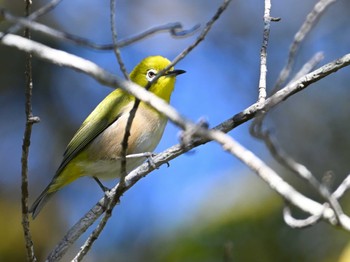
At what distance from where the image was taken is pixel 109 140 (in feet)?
20.8

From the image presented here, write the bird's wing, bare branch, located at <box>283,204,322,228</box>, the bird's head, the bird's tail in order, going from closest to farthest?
bare branch, located at <box>283,204,322,228</box>, the bird's tail, the bird's wing, the bird's head

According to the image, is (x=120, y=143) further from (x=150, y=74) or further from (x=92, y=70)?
(x=92, y=70)

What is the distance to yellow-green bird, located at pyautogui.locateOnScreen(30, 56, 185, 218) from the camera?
610 centimetres

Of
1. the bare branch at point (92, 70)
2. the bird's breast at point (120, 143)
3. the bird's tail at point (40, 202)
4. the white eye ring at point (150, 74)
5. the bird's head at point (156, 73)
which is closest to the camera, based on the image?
the bare branch at point (92, 70)

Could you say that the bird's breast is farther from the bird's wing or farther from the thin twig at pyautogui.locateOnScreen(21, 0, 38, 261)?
the thin twig at pyautogui.locateOnScreen(21, 0, 38, 261)

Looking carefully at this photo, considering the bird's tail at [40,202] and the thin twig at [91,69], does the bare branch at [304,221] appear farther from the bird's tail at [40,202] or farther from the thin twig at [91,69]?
the bird's tail at [40,202]

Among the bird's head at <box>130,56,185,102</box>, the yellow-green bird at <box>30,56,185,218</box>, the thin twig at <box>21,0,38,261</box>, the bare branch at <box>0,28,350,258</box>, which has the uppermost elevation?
the bird's head at <box>130,56,185,102</box>

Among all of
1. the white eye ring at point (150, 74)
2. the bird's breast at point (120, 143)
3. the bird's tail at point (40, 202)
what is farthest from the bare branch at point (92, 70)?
the white eye ring at point (150, 74)

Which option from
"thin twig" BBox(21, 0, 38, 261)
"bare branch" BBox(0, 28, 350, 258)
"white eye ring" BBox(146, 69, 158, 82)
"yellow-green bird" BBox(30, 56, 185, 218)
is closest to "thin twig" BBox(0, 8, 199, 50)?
"bare branch" BBox(0, 28, 350, 258)

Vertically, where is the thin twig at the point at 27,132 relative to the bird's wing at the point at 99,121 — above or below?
below

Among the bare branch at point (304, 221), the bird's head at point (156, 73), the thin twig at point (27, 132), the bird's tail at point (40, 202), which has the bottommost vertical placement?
the bare branch at point (304, 221)

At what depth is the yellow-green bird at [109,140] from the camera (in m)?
6.10

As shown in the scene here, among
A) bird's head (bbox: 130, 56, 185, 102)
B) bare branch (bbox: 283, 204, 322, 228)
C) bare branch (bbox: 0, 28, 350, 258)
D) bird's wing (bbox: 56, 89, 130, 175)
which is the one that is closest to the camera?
bare branch (bbox: 283, 204, 322, 228)

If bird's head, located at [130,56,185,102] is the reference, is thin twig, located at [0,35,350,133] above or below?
below
